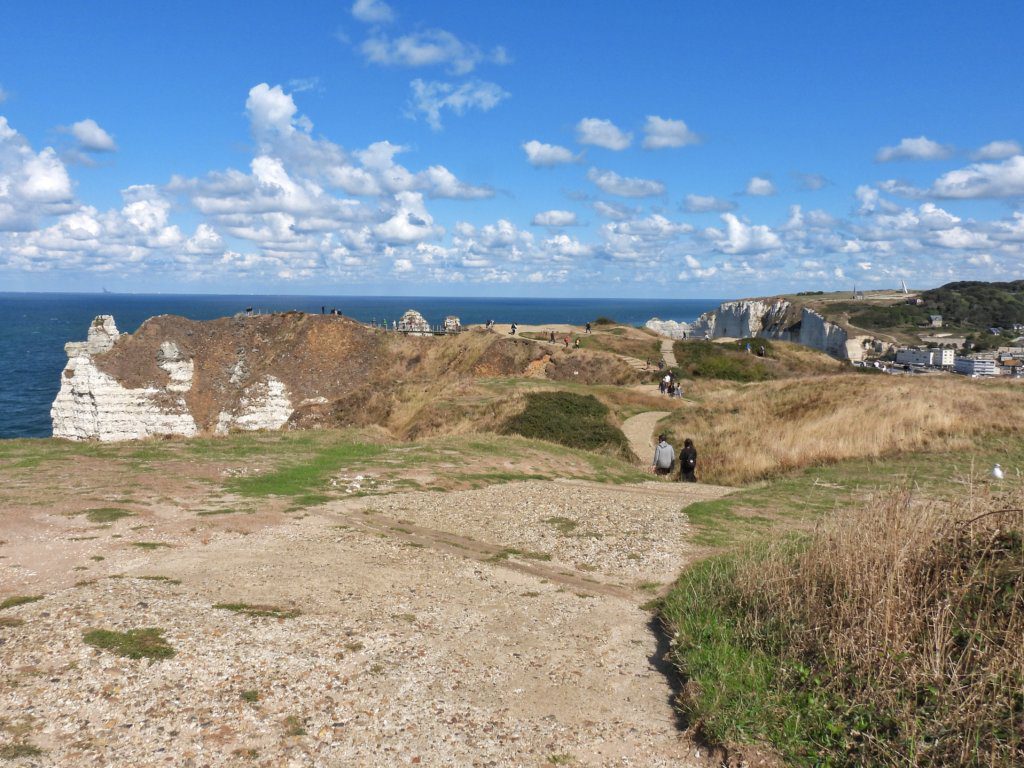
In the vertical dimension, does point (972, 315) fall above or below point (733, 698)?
above

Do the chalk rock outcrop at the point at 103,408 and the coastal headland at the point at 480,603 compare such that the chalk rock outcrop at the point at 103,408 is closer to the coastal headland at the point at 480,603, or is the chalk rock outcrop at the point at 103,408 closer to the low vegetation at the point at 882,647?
the coastal headland at the point at 480,603

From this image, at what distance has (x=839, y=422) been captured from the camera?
2447 centimetres

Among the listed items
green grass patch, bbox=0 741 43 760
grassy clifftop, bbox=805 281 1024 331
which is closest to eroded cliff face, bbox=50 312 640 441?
green grass patch, bbox=0 741 43 760

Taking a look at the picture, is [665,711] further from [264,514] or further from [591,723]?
[264,514]

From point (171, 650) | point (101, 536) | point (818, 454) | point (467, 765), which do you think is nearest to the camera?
point (467, 765)

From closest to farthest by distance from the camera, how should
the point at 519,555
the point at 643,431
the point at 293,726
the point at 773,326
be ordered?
the point at 293,726 < the point at 519,555 < the point at 643,431 < the point at 773,326

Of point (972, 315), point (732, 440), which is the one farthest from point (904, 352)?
point (732, 440)

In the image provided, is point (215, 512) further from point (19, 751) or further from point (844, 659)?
point (844, 659)

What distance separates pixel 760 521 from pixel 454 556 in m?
7.07

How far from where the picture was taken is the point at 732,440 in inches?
1015

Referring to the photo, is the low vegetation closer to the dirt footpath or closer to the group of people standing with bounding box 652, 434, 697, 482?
the dirt footpath

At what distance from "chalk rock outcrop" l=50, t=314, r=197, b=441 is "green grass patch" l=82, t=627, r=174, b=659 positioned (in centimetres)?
4604

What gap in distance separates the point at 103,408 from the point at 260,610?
47.6 meters

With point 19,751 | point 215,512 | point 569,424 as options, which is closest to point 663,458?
point 569,424
